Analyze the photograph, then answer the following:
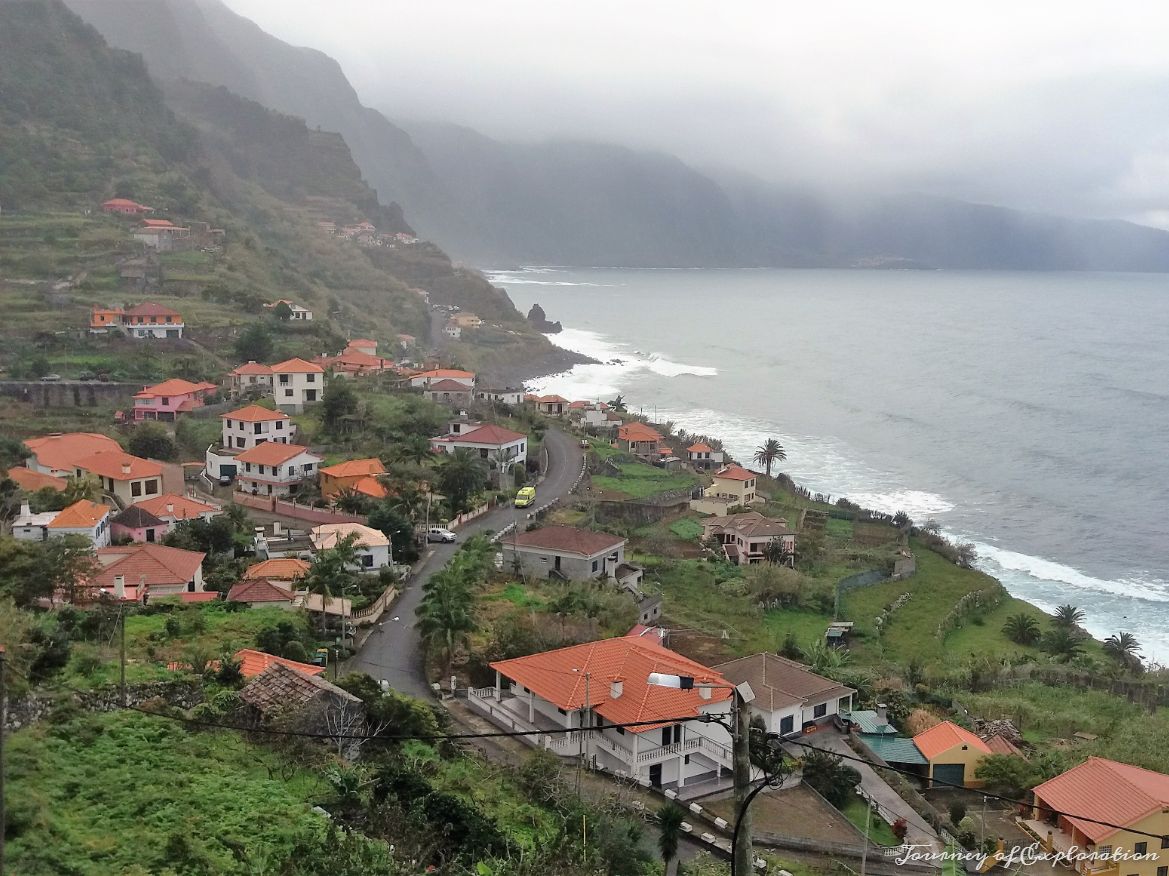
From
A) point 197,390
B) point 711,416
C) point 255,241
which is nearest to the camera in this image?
point 197,390

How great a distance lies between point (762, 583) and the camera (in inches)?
1438

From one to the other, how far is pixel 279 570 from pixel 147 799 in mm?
16514

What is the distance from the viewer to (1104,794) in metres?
18.9

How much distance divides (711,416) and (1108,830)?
6290cm

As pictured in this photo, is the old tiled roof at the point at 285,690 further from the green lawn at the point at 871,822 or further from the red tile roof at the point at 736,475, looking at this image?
the red tile roof at the point at 736,475

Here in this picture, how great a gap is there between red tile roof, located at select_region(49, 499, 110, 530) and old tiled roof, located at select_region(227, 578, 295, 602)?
23.2ft

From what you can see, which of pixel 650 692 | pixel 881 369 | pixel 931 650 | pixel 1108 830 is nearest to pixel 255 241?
pixel 881 369

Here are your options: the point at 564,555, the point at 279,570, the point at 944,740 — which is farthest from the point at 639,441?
the point at 944,740

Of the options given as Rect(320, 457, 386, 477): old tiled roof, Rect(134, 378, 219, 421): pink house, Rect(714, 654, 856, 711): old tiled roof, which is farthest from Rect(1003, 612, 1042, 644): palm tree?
Rect(134, 378, 219, 421): pink house

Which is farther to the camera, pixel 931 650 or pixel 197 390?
pixel 197 390

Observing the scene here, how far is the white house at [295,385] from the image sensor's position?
170ft

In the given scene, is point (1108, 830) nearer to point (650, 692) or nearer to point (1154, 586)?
point (650, 692)

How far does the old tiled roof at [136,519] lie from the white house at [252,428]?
36.3 ft

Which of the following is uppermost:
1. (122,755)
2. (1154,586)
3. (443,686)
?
(122,755)
